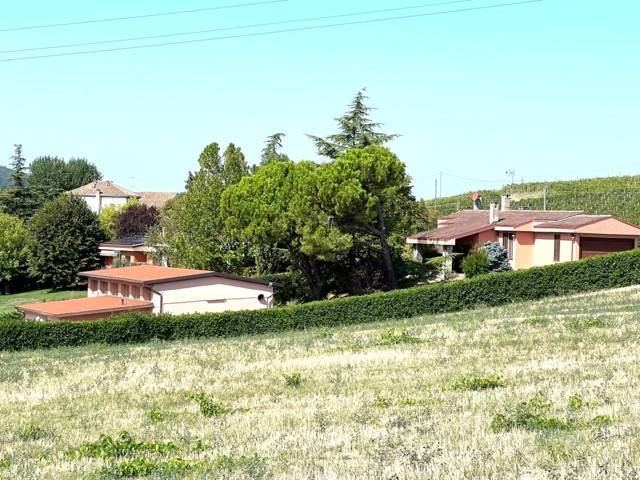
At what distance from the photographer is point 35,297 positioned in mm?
82000

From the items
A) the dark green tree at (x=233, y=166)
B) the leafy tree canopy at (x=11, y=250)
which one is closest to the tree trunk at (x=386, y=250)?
the dark green tree at (x=233, y=166)

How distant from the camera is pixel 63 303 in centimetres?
5300

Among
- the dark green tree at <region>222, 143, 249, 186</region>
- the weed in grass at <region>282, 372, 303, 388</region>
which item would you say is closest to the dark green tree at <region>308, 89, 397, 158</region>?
the dark green tree at <region>222, 143, 249, 186</region>

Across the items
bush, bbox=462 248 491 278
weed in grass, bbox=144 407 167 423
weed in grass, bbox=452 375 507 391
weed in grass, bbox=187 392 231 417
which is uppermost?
bush, bbox=462 248 491 278

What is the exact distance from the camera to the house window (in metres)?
→ 61.2

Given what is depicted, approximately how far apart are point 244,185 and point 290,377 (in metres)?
37.6

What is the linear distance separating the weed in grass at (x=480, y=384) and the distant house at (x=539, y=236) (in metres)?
40.7

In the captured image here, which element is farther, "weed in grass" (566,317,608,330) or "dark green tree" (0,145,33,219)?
"dark green tree" (0,145,33,219)

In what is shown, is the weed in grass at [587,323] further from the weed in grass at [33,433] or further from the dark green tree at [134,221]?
the dark green tree at [134,221]

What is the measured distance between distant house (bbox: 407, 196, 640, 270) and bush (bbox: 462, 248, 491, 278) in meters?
4.98

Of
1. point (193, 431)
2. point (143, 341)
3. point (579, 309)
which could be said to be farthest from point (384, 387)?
point (143, 341)

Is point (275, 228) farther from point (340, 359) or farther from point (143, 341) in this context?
point (340, 359)

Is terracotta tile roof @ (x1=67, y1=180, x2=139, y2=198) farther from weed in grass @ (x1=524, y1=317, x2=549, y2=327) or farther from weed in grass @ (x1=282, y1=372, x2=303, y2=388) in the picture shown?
weed in grass @ (x1=282, y1=372, x2=303, y2=388)

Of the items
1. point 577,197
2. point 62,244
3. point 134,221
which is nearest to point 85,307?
point 62,244
